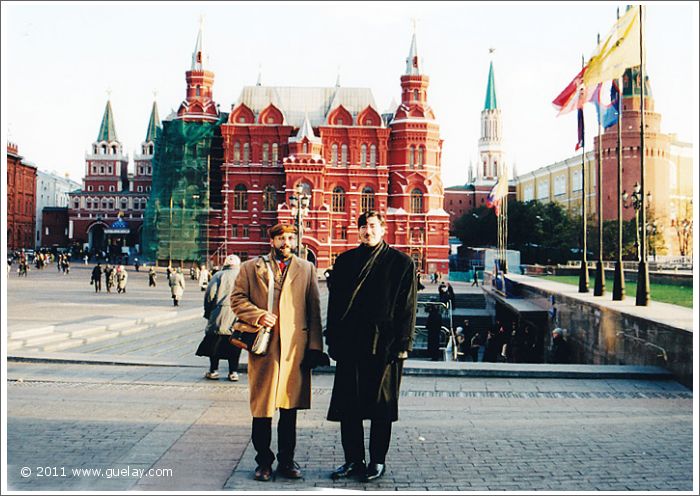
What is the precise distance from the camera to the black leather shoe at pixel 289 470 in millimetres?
4867

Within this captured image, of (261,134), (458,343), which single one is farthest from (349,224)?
(458,343)

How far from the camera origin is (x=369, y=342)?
4.98 metres

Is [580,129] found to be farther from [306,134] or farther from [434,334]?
[306,134]

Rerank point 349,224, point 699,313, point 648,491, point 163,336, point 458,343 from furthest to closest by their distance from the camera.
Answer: point 349,224, point 458,343, point 163,336, point 699,313, point 648,491

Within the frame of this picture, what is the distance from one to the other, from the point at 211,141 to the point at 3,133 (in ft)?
199

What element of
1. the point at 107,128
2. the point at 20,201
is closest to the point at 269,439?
the point at 20,201

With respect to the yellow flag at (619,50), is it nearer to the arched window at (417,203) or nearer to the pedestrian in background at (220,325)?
the pedestrian in background at (220,325)

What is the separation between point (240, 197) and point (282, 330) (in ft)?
194

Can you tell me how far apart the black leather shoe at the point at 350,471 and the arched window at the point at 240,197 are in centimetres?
5905

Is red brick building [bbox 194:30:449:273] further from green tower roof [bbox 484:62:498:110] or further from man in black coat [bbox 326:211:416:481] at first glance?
green tower roof [bbox 484:62:498:110]

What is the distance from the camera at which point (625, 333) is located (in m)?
12.0

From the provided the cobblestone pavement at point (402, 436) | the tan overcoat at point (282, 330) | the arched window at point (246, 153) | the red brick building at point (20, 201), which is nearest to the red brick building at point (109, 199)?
the red brick building at point (20, 201)

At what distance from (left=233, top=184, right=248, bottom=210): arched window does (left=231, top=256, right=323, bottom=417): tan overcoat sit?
58.5 meters

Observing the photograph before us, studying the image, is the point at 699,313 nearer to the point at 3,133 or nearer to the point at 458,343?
the point at 3,133
